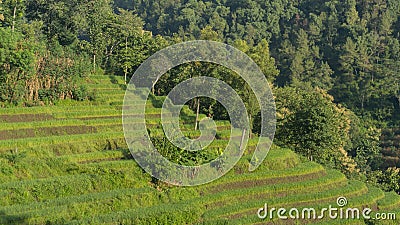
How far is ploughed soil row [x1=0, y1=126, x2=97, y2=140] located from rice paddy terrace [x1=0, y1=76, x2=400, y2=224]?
0.13 ft

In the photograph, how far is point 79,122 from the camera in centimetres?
2336

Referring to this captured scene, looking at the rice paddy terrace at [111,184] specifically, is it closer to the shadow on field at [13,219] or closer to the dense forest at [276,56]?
the shadow on field at [13,219]

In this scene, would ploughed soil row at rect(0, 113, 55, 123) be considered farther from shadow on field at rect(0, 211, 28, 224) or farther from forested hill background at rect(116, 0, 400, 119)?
forested hill background at rect(116, 0, 400, 119)

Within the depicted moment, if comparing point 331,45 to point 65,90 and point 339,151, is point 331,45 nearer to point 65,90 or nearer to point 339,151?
point 339,151

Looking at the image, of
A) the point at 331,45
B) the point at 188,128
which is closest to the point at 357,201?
the point at 188,128

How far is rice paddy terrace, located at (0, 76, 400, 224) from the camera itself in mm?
14500

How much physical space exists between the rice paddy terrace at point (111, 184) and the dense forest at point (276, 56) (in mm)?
2598

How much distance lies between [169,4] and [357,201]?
6646cm

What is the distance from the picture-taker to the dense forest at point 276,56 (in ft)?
87.9

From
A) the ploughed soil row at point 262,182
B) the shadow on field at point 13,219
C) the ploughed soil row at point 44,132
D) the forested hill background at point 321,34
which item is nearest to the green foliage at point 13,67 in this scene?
the ploughed soil row at point 44,132

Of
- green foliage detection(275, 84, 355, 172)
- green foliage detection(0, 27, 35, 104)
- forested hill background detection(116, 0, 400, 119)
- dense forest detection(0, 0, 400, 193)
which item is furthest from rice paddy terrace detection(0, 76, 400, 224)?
forested hill background detection(116, 0, 400, 119)

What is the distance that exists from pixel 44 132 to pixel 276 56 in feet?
147

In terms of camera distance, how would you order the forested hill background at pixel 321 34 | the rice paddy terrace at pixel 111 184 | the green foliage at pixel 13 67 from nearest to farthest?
the rice paddy terrace at pixel 111 184, the green foliage at pixel 13 67, the forested hill background at pixel 321 34

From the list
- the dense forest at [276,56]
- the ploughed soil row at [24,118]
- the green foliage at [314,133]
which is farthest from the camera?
the green foliage at [314,133]
